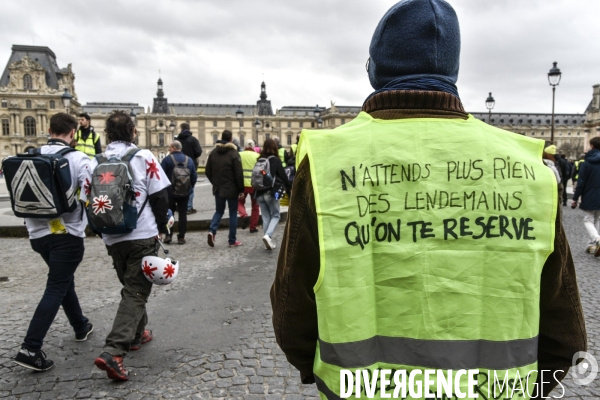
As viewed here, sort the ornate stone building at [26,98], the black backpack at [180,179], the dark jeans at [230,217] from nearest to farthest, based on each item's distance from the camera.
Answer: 1. the dark jeans at [230,217]
2. the black backpack at [180,179]
3. the ornate stone building at [26,98]

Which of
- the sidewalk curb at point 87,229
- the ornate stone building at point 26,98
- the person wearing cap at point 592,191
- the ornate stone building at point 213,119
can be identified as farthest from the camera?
the ornate stone building at point 213,119

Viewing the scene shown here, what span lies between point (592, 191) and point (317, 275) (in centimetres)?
762

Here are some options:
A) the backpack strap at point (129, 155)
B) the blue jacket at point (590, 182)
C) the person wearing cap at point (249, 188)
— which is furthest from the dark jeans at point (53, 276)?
the blue jacket at point (590, 182)

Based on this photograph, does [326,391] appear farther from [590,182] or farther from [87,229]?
[87,229]

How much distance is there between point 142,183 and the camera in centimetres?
346

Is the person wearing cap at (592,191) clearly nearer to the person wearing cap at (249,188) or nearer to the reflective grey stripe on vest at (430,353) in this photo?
the person wearing cap at (249,188)

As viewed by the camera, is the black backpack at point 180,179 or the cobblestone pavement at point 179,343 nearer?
the cobblestone pavement at point 179,343

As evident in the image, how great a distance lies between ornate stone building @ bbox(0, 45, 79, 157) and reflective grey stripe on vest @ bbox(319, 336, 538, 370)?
8251cm

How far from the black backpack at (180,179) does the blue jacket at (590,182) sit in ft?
21.5

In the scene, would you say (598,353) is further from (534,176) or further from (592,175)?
(592,175)

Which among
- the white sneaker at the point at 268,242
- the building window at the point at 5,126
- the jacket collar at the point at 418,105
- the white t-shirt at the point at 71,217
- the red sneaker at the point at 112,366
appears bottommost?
the red sneaker at the point at 112,366

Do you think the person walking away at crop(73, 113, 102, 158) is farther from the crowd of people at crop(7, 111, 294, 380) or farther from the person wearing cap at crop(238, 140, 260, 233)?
the crowd of people at crop(7, 111, 294, 380)

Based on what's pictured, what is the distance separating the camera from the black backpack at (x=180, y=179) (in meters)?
7.88

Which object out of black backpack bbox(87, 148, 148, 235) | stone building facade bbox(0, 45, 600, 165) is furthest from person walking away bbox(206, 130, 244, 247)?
stone building facade bbox(0, 45, 600, 165)
